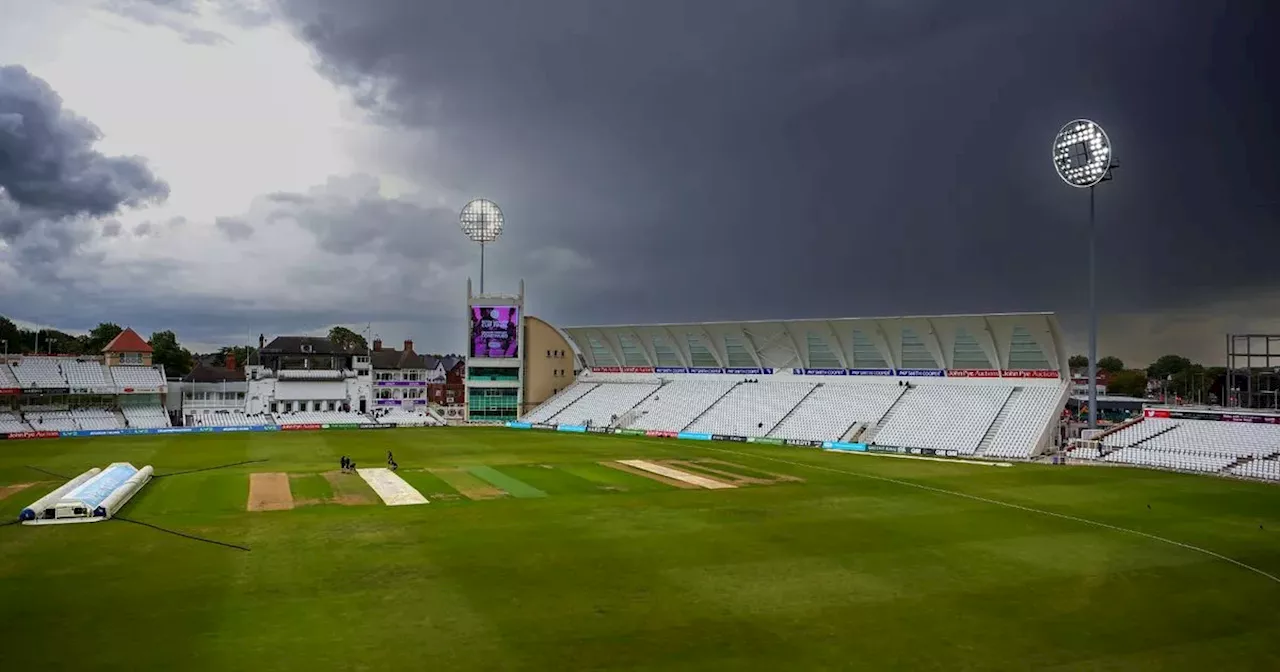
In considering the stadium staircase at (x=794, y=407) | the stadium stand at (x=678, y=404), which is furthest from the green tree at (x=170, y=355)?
the stadium staircase at (x=794, y=407)

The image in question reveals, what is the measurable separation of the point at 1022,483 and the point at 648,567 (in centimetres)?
2268

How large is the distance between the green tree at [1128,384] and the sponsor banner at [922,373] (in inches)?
3151

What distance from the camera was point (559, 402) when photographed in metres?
74.3

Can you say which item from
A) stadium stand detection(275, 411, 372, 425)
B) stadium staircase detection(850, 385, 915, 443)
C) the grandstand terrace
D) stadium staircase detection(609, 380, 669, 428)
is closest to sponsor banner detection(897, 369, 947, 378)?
the grandstand terrace

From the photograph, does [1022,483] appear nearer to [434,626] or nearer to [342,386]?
[434,626]

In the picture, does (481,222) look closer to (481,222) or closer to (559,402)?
(481,222)

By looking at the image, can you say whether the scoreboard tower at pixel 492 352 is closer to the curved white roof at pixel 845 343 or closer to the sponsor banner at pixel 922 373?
the curved white roof at pixel 845 343

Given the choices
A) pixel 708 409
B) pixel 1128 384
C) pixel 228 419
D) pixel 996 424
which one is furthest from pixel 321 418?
pixel 1128 384

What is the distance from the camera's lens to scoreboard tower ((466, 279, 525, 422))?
7412cm

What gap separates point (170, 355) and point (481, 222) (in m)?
51.8

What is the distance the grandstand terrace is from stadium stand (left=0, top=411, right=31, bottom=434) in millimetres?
38533

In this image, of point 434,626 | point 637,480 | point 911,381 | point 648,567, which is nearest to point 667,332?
point 911,381

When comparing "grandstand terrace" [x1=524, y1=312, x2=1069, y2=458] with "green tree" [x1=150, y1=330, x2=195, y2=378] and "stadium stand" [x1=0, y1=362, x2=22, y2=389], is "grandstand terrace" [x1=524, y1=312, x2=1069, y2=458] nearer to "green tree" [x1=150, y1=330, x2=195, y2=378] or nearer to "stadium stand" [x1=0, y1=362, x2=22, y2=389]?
"stadium stand" [x1=0, y1=362, x2=22, y2=389]

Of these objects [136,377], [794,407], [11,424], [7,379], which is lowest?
[11,424]
